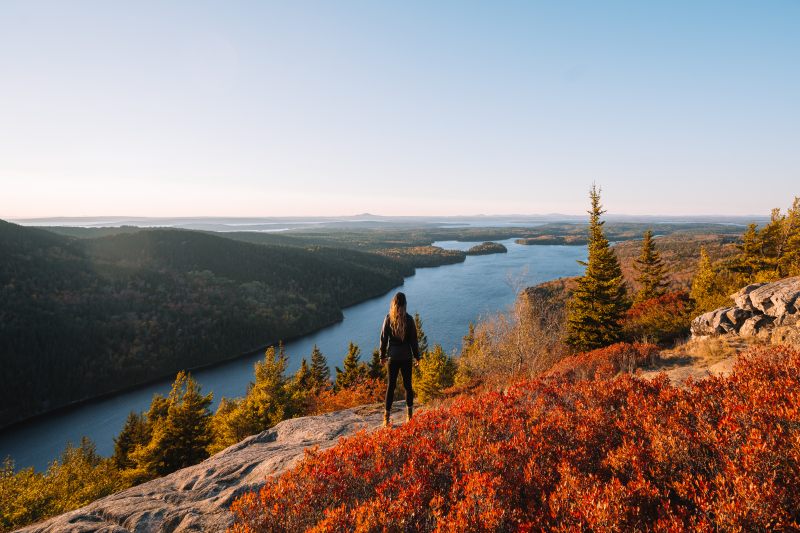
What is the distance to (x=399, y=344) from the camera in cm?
804

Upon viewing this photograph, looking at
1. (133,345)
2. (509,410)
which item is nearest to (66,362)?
(133,345)

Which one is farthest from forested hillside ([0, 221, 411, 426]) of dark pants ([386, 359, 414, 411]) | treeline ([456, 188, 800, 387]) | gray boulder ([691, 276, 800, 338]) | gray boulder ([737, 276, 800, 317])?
gray boulder ([737, 276, 800, 317])

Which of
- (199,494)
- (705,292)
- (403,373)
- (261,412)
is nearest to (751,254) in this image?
(705,292)

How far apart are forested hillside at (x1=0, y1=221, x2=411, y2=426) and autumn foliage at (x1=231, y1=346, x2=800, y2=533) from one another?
8993 centimetres

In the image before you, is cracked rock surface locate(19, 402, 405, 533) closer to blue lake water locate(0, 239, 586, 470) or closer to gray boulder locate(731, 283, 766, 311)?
gray boulder locate(731, 283, 766, 311)

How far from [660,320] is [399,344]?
1764 cm

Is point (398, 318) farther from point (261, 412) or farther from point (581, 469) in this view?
point (261, 412)

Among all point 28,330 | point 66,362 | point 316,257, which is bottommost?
point 66,362

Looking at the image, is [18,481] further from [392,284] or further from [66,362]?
[392,284]

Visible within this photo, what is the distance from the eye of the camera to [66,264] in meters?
105

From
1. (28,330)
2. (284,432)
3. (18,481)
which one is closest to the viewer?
(284,432)

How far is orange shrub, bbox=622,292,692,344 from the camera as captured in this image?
51.5 feet

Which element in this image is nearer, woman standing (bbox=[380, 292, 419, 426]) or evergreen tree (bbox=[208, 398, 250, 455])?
woman standing (bbox=[380, 292, 419, 426])

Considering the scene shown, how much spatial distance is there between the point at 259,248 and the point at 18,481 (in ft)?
493
